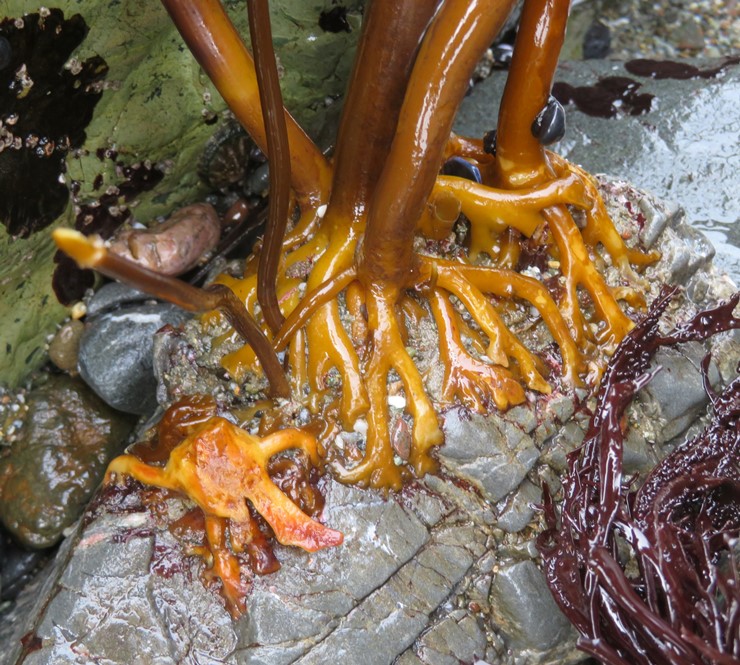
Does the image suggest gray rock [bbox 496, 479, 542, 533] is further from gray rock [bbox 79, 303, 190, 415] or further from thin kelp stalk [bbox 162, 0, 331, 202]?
gray rock [bbox 79, 303, 190, 415]

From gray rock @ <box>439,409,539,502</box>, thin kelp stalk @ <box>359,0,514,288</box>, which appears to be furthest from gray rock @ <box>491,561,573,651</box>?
thin kelp stalk @ <box>359,0,514,288</box>

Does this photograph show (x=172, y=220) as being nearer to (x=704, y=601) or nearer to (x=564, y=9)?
(x=564, y=9)

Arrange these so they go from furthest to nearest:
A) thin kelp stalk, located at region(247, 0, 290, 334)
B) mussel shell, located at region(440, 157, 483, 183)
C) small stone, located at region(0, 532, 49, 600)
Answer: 1. small stone, located at region(0, 532, 49, 600)
2. mussel shell, located at region(440, 157, 483, 183)
3. thin kelp stalk, located at region(247, 0, 290, 334)

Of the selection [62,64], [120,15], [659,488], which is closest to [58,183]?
[62,64]

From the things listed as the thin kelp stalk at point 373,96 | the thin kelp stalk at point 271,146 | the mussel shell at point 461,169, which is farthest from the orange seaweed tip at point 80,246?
the mussel shell at point 461,169

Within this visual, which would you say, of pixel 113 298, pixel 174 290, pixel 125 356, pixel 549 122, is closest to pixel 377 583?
pixel 174 290

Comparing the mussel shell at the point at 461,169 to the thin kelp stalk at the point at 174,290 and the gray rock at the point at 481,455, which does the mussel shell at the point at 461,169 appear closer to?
the gray rock at the point at 481,455
